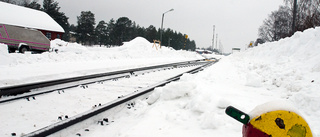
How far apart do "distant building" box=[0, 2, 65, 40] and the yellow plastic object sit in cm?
3653

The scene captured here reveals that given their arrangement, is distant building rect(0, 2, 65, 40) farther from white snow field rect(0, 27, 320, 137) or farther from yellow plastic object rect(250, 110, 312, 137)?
yellow plastic object rect(250, 110, 312, 137)

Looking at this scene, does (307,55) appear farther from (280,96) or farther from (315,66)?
(280,96)

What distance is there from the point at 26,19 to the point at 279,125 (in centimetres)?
4019

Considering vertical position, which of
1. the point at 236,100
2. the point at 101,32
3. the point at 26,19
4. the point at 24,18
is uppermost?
the point at 101,32

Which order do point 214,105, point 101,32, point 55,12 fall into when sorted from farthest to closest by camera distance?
point 101,32, point 55,12, point 214,105

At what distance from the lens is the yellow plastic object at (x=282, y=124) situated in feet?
2.95

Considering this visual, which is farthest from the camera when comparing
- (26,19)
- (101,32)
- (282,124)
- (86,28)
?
(101,32)

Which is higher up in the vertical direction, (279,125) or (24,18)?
(24,18)

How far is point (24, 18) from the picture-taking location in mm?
32281

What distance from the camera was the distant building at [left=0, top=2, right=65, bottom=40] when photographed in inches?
1171

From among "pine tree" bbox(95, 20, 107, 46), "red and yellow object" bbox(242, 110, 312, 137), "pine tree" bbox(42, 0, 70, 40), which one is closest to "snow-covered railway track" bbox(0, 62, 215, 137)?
"red and yellow object" bbox(242, 110, 312, 137)

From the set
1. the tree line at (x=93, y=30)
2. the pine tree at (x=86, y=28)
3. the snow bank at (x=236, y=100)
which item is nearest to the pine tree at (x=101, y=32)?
the tree line at (x=93, y=30)

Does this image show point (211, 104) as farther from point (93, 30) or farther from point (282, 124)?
point (93, 30)

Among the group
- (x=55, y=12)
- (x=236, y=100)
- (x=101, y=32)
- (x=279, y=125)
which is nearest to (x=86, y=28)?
(x=55, y=12)
